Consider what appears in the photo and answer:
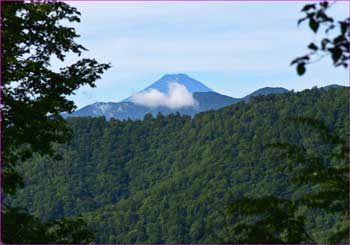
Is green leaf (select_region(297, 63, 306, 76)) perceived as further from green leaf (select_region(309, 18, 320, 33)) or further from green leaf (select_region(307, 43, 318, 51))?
green leaf (select_region(309, 18, 320, 33))

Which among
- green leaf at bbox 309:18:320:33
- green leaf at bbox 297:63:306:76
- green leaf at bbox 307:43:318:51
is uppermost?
green leaf at bbox 309:18:320:33

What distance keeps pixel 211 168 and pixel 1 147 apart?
170 meters

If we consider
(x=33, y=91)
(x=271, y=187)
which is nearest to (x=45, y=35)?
(x=33, y=91)

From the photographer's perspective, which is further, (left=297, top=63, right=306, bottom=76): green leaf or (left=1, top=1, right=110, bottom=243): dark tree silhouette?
(left=1, top=1, right=110, bottom=243): dark tree silhouette

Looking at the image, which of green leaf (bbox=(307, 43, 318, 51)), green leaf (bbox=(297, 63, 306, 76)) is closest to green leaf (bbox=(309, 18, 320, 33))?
green leaf (bbox=(307, 43, 318, 51))

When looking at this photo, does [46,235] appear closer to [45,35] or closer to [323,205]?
[45,35]

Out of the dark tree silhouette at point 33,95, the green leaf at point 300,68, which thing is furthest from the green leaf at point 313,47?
the dark tree silhouette at point 33,95

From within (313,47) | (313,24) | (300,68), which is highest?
(313,24)

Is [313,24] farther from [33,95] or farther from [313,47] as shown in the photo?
[33,95]

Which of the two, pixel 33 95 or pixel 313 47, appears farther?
pixel 33 95

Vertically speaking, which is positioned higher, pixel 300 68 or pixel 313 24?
pixel 313 24

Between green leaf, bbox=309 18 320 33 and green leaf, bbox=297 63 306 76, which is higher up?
green leaf, bbox=309 18 320 33

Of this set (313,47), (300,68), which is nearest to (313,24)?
(313,47)

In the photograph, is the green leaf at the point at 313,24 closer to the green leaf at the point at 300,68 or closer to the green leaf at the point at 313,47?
the green leaf at the point at 313,47
